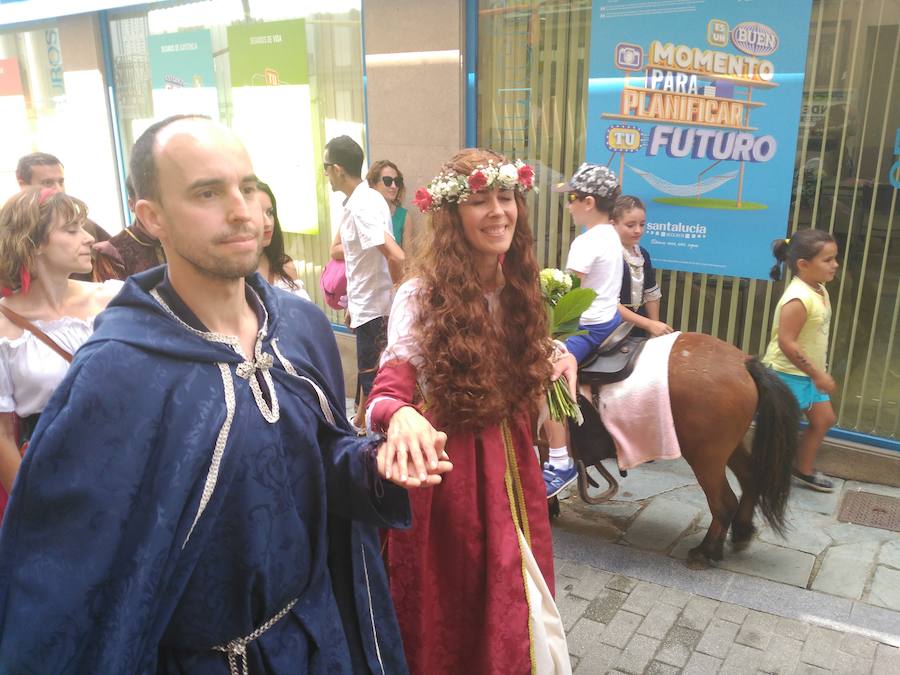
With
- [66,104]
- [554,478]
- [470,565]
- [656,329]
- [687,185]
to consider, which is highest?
[66,104]

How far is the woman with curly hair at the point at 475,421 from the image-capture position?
98.9 inches

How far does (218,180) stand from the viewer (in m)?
1.66

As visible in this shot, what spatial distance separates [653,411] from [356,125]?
13.8 ft

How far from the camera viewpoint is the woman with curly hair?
2.51m

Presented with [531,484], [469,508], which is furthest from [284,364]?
[531,484]

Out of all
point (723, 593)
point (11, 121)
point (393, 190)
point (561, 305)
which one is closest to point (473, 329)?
point (561, 305)

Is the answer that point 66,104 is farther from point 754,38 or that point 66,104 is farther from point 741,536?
point 741,536

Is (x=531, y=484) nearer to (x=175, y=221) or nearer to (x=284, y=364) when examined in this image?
(x=284, y=364)

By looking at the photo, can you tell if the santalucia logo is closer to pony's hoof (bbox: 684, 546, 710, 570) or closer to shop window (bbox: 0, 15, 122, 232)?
pony's hoof (bbox: 684, 546, 710, 570)

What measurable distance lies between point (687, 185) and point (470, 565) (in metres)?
3.65

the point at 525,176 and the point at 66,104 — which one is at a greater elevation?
the point at 66,104

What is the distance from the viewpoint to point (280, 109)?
7445 millimetres

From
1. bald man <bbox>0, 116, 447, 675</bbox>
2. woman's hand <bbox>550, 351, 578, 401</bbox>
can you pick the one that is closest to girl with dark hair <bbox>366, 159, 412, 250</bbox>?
woman's hand <bbox>550, 351, 578, 401</bbox>

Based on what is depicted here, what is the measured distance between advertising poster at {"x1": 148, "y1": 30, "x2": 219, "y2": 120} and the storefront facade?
0.02 meters
